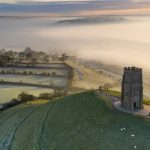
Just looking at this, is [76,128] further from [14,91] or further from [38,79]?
[38,79]

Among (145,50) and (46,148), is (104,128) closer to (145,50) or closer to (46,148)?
(46,148)

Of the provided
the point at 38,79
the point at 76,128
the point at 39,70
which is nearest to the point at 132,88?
the point at 76,128

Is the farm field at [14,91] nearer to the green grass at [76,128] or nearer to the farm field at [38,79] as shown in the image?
the farm field at [38,79]

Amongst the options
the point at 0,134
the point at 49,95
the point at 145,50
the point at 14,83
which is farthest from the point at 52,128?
the point at 145,50

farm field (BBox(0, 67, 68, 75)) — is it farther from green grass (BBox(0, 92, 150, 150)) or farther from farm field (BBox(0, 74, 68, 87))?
green grass (BBox(0, 92, 150, 150))

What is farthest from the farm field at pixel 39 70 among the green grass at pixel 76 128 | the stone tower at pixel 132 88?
the stone tower at pixel 132 88

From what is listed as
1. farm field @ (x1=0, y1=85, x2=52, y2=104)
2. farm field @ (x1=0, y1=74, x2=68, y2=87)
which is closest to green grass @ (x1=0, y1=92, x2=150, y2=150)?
farm field @ (x1=0, y1=85, x2=52, y2=104)
